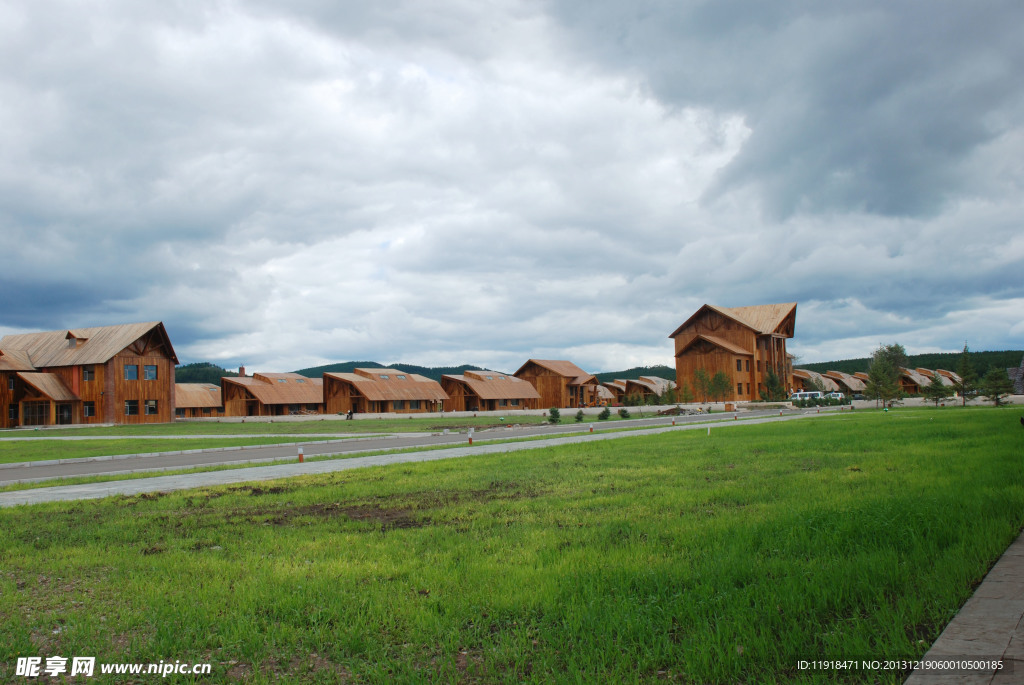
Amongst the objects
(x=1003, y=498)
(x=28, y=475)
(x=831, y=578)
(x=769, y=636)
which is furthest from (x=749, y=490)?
(x=28, y=475)

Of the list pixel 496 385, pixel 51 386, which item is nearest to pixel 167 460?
pixel 51 386

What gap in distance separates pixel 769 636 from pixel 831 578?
1.46 metres

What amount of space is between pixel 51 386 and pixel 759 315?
266 feet

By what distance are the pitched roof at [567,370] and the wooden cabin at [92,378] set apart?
49014 millimetres

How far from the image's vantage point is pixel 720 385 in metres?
76.7

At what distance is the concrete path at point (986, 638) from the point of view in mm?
3832

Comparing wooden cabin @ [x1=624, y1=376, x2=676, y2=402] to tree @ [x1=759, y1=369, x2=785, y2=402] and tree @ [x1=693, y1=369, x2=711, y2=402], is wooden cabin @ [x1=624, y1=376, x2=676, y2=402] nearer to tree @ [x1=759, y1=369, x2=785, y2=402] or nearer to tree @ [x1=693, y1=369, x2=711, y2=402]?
tree @ [x1=759, y1=369, x2=785, y2=402]

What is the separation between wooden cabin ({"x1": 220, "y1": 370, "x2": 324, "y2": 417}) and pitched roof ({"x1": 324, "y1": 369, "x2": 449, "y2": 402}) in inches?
189

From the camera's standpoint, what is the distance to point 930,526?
744cm

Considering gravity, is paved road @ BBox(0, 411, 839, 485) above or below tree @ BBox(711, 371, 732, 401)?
below

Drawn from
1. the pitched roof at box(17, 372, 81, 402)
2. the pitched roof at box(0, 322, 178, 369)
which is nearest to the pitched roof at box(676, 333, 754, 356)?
the pitched roof at box(0, 322, 178, 369)

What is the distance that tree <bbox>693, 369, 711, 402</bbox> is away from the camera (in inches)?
3071

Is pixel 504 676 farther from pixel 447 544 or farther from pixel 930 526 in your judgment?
pixel 930 526

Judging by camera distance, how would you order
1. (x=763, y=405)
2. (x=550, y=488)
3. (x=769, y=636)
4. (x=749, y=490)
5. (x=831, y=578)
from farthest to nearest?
(x=763, y=405)
(x=550, y=488)
(x=749, y=490)
(x=831, y=578)
(x=769, y=636)
